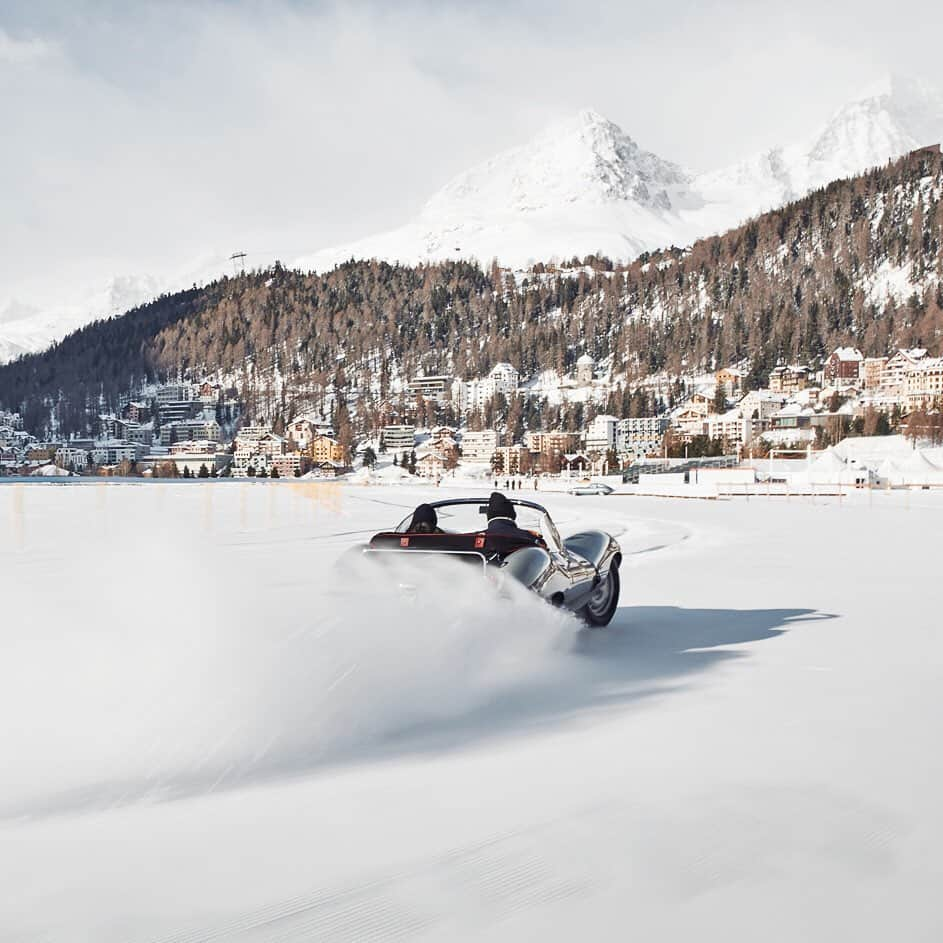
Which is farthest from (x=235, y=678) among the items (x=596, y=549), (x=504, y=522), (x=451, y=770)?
(x=596, y=549)

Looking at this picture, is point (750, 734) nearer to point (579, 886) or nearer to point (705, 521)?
point (579, 886)

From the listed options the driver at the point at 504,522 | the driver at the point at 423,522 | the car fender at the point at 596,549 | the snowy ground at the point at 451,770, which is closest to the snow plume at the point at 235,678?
the snowy ground at the point at 451,770

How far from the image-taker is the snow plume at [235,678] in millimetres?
5539

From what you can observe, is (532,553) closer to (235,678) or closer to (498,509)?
(498,509)

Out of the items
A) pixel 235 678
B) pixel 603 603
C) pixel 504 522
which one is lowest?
pixel 603 603

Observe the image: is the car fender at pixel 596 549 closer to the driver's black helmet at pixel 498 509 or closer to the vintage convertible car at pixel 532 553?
the vintage convertible car at pixel 532 553

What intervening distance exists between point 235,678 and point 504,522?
2928mm

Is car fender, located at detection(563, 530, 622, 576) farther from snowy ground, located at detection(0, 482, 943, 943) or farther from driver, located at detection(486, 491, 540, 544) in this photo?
driver, located at detection(486, 491, 540, 544)

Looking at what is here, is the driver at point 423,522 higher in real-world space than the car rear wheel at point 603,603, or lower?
higher

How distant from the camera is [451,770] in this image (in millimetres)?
5492

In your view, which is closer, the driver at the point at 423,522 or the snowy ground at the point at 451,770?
the snowy ground at the point at 451,770

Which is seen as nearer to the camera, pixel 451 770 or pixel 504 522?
pixel 451 770

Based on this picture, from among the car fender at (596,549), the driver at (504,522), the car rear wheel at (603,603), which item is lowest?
the car rear wheel at (603,603)

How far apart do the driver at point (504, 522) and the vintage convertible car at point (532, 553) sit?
39 mm
